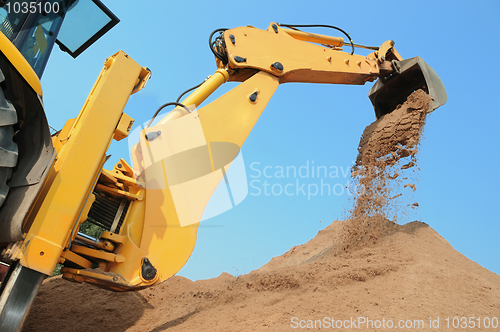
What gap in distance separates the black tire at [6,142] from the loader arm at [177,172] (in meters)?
0.86

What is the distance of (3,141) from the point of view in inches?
81.6

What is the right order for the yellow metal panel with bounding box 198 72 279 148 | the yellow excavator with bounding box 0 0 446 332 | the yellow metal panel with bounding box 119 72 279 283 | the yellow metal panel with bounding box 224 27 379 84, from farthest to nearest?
the yellow metal panel with bounding box 224 27 379 84
the yellow metal panel with bounding box 198 72 279 148
the yellow metal panel with bounding box 119 72 279 283
the yellow excavator with bounding box 0 0 446 332

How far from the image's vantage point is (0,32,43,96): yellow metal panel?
206 centimetres

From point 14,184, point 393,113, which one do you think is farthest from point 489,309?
point 14,184

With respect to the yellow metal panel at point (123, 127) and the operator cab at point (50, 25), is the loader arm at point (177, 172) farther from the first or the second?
the operator cab at point (50, 25)

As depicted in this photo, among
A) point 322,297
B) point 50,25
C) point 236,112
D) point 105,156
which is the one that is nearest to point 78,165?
point 105,156

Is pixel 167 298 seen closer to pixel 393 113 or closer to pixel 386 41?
pixel 393 113

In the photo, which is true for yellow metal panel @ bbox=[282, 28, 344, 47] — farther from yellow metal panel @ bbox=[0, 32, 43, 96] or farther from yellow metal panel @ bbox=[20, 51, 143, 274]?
yellow metal panel @ bbox=[0, 32, 43, 96]

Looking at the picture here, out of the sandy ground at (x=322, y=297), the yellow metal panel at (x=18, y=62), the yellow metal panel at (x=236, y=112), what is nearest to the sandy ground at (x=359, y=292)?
the sandy ground at (x=322, y=297)

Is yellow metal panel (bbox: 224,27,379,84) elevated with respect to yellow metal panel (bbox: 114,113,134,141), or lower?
elevated

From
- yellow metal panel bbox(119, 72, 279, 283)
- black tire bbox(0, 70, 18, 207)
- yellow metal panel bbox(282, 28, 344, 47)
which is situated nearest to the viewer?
black tire bbox(0, 70, 18, 207)

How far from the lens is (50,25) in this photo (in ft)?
9.43

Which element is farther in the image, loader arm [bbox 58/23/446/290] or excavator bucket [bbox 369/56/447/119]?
excavator bucket [bbox 369/56/447/119]

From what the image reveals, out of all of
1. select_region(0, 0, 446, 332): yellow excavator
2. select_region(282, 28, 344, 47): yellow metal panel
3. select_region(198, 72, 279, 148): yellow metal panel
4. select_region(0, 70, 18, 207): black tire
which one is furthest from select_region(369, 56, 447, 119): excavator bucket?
select_region(0, 70, 18, 207): black tire
